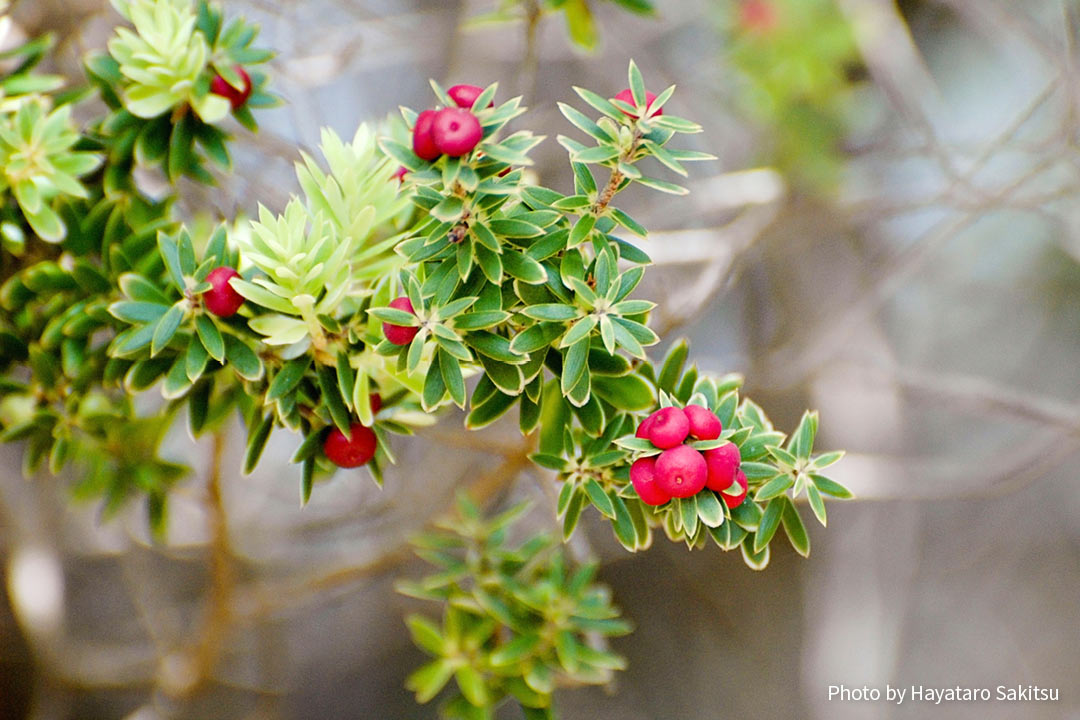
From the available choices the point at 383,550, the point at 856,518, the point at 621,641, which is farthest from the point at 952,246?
the point at 383,550

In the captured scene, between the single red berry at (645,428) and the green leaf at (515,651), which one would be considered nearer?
the single red berry at (645,428)

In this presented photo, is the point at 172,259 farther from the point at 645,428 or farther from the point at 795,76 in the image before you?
the point at 795,76

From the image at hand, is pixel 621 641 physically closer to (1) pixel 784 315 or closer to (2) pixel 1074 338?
(1) pixel 784 315

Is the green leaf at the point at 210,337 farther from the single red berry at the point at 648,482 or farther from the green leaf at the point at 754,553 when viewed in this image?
the green leaf at the point at 754,553

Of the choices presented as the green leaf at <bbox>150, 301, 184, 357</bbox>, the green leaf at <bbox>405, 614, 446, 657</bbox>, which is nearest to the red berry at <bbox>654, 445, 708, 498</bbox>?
the green leaf at <bbox>150, 301, 184, 357</bbox>

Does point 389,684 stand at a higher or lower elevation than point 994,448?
lower

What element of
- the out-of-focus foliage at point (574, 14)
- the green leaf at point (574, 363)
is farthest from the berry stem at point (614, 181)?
the out-of-focus foliage at point (574, 14)
